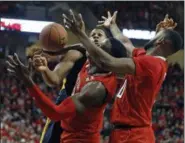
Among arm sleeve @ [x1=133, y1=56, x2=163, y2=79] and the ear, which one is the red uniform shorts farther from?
the ear

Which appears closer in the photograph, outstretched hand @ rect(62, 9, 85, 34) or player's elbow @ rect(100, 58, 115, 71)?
outstretched hand @ rect(62, 9, 85, 34)

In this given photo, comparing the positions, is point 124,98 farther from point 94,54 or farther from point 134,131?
point 94,54

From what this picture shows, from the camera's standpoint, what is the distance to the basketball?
4.24 metres

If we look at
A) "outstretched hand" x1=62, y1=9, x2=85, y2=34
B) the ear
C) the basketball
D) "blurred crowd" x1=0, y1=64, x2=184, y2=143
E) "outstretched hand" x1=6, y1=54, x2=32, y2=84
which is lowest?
"blurred crowd" x1=0, y1=64, x2=184, y2=143

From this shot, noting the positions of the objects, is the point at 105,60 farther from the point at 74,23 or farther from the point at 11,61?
the point at 11,61

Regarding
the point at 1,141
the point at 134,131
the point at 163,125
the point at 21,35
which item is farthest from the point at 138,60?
the point at 21,35

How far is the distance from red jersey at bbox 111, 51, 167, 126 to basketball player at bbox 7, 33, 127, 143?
141 millimetres

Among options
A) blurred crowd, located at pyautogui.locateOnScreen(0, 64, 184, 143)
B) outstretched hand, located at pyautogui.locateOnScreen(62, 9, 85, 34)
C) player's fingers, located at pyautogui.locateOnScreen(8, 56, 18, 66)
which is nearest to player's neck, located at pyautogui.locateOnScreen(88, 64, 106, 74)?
outstretched hand, located at pyautogui.locateOnScreen(62, 9, 85, 34)

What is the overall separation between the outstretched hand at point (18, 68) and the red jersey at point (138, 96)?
0.75 metres

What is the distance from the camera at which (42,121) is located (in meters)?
12.6

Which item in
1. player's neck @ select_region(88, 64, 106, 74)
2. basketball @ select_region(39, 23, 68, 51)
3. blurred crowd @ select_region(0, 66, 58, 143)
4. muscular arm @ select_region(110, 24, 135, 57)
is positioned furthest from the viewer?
blurred crowd @ select_region(0, 66, 58, 143)

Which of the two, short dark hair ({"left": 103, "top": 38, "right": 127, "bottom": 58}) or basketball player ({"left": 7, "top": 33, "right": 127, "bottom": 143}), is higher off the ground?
short dark hair ({"left": 103, "top": 38, "right": 127, "bottom": 58})

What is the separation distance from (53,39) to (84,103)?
2.09 ft

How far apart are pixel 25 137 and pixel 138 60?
8.23 meters
